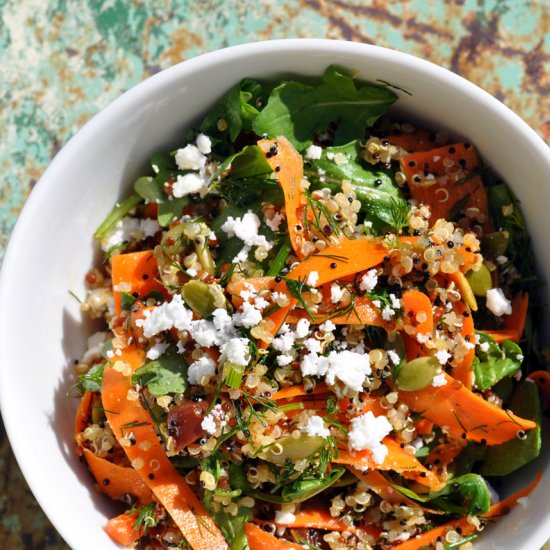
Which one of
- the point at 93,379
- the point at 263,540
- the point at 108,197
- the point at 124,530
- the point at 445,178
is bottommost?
the point at 124,530

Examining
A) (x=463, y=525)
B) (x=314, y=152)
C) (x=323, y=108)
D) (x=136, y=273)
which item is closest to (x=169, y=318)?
(x=136, y=273)

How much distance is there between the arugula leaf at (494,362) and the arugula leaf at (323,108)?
63 centimetres

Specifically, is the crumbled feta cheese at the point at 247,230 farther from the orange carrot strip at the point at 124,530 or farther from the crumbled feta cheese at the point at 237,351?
the orange carrot strip at the point at 124,530

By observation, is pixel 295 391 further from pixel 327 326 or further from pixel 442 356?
pixel 442 356

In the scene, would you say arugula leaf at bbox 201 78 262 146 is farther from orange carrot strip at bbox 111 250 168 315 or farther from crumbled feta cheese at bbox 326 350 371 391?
crumbled feta cheese at bbox 326 350 371 391

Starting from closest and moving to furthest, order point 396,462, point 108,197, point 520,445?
point 396,462
point 520,445
point 108,197

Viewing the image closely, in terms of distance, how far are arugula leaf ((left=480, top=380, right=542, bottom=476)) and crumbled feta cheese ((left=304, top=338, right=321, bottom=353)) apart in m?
0.59

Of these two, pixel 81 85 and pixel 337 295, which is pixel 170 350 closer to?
pixel 337 295

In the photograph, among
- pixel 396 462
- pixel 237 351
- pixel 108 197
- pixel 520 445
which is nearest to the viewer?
pixel 237 351

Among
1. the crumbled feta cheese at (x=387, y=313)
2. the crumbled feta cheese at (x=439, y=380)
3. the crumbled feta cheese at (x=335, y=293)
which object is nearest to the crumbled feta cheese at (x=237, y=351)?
the crumbled feta cheese at (x=335, y=293)

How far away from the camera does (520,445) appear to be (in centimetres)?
191

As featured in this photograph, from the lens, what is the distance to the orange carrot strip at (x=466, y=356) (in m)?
1.82

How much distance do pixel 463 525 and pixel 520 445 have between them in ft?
0.83

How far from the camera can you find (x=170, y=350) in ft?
6.08
